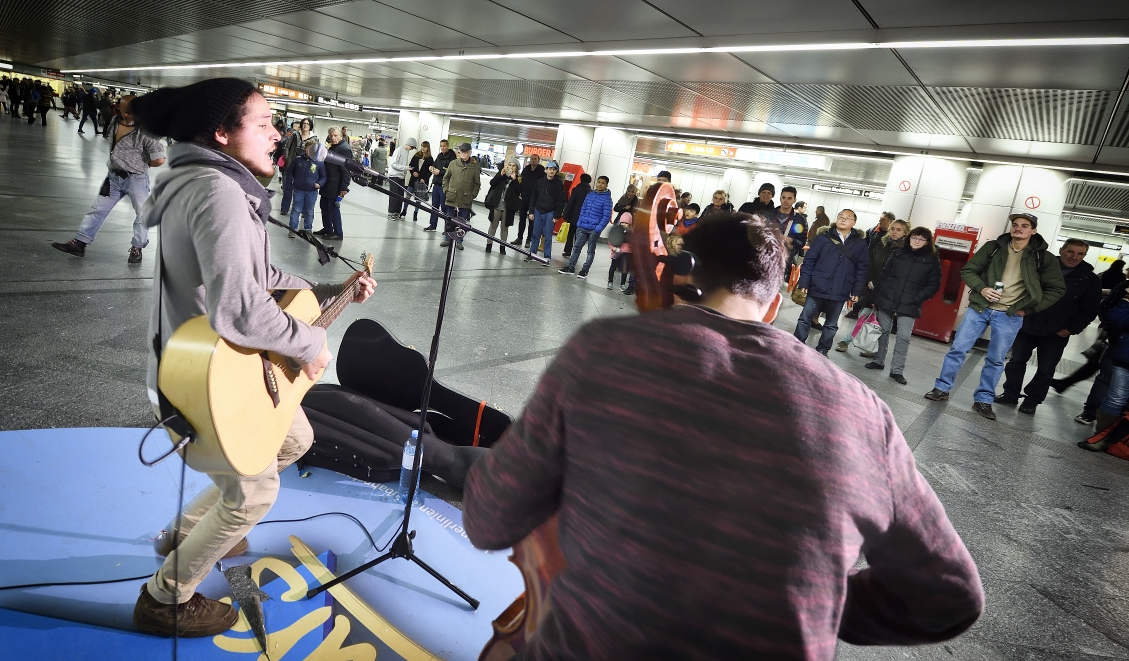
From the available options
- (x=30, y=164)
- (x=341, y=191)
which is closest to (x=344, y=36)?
(x=341, y=191)

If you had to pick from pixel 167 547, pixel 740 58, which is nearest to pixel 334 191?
pixel 740 58

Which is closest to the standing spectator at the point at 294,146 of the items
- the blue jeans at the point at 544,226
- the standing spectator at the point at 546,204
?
the standing spectator at the point at 546,204

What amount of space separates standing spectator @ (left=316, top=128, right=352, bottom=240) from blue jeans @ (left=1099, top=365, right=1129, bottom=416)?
9302 millimetres

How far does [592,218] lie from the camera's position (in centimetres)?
969

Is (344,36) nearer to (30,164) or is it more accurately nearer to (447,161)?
(447,161)

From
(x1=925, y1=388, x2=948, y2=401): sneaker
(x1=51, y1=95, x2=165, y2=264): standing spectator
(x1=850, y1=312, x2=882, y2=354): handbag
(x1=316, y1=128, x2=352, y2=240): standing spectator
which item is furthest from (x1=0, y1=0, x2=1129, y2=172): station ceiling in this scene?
(x1=925, y1=388, x2=948, y2=401): sneaker

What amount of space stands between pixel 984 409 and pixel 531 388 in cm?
473

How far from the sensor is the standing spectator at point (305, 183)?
870 centimetres

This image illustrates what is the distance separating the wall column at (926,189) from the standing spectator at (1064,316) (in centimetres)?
504

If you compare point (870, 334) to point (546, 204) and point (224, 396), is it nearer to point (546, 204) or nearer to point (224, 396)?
point (546, 204)

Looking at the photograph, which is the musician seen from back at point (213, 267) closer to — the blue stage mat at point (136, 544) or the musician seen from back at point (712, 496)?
the blue stage mat at point (136, 544)

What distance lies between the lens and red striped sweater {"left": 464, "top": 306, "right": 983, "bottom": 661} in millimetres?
780

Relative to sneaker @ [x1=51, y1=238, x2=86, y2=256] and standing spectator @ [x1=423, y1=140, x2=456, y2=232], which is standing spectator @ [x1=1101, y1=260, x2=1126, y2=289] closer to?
standing spectator @ [x1=423, y1=140, x2=456, y2=232]

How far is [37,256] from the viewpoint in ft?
17.2
